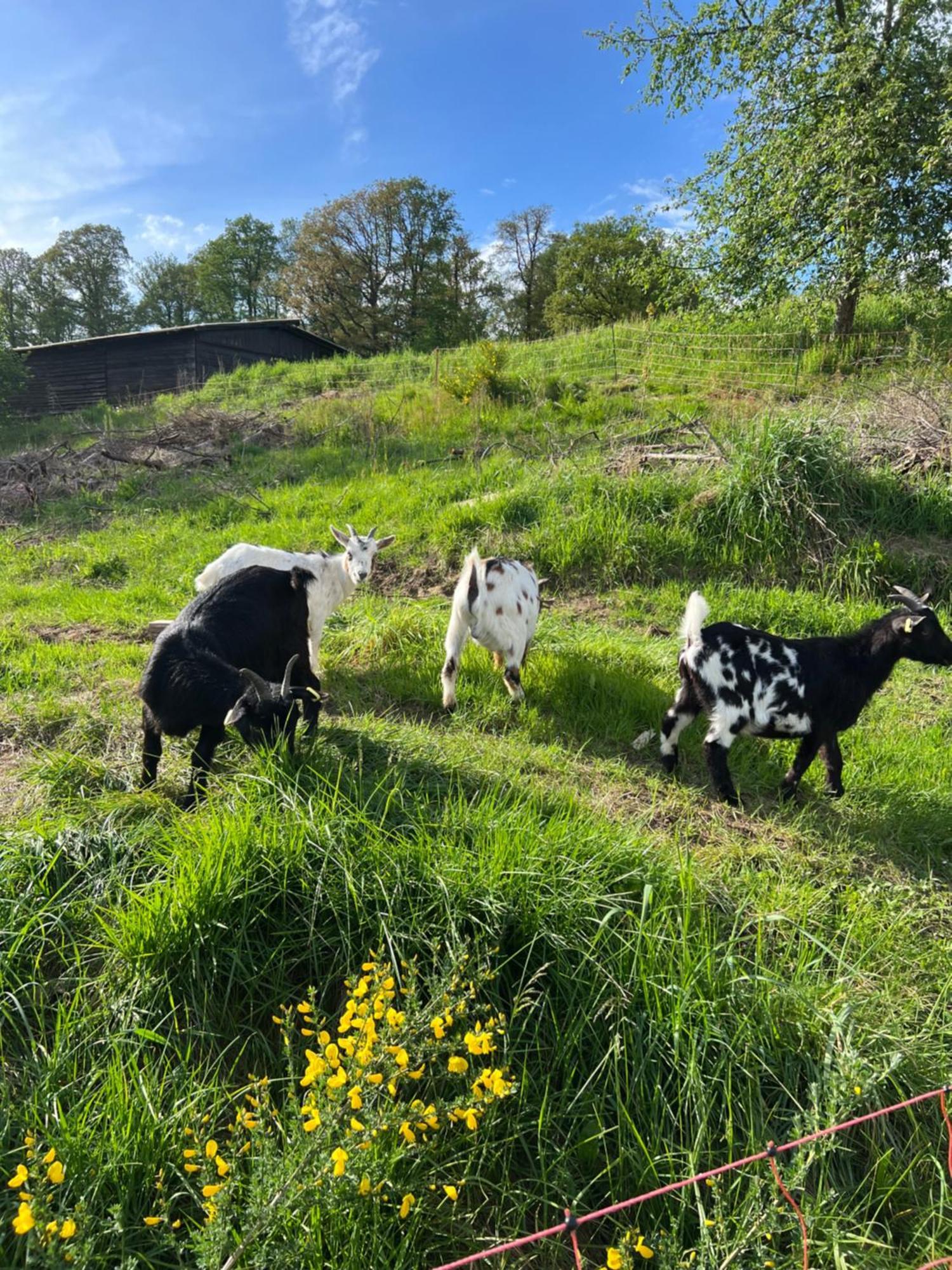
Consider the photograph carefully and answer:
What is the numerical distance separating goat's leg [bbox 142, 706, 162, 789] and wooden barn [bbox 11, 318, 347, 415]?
943 inches

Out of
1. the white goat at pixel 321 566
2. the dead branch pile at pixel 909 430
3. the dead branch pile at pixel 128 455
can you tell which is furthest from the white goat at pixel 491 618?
the dead branch pile at pixel 128 455

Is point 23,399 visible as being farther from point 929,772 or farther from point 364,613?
point 929,772

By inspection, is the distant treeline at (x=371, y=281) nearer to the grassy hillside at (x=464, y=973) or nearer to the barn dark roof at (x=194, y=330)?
the barn dark roof at (x=194, y=330)

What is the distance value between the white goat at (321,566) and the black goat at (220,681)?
1220 mm

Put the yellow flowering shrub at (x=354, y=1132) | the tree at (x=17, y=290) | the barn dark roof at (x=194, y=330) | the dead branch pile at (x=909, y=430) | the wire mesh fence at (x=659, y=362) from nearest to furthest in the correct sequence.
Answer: the yellow flowering shrub at (x=354, y=1132), the dead branch pile at (x=909, y=430), the wire mesh fence at (x=659, y=362), the barn dark roof at (x=194, y=330), the tree at (x=17, y=290)

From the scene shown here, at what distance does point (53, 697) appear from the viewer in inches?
182

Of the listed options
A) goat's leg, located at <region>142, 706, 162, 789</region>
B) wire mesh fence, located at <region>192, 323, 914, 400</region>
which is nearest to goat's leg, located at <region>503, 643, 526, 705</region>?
goat's leg, located at <region>142, 706, 162, 789</region>

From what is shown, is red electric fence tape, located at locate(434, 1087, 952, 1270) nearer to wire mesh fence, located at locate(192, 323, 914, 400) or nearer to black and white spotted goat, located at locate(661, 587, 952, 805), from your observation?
black and white spotted goat, located at locate(661, 587, 952, 805)

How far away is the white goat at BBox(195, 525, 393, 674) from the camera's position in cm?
576

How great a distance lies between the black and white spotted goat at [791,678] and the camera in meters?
3.81

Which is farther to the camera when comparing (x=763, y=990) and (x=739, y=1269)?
(x=763, y=990)

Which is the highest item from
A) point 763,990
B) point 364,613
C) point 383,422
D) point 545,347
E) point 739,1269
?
point 545,347

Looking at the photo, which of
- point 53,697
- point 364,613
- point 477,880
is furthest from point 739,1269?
point 364,613

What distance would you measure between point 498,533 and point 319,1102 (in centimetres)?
646
